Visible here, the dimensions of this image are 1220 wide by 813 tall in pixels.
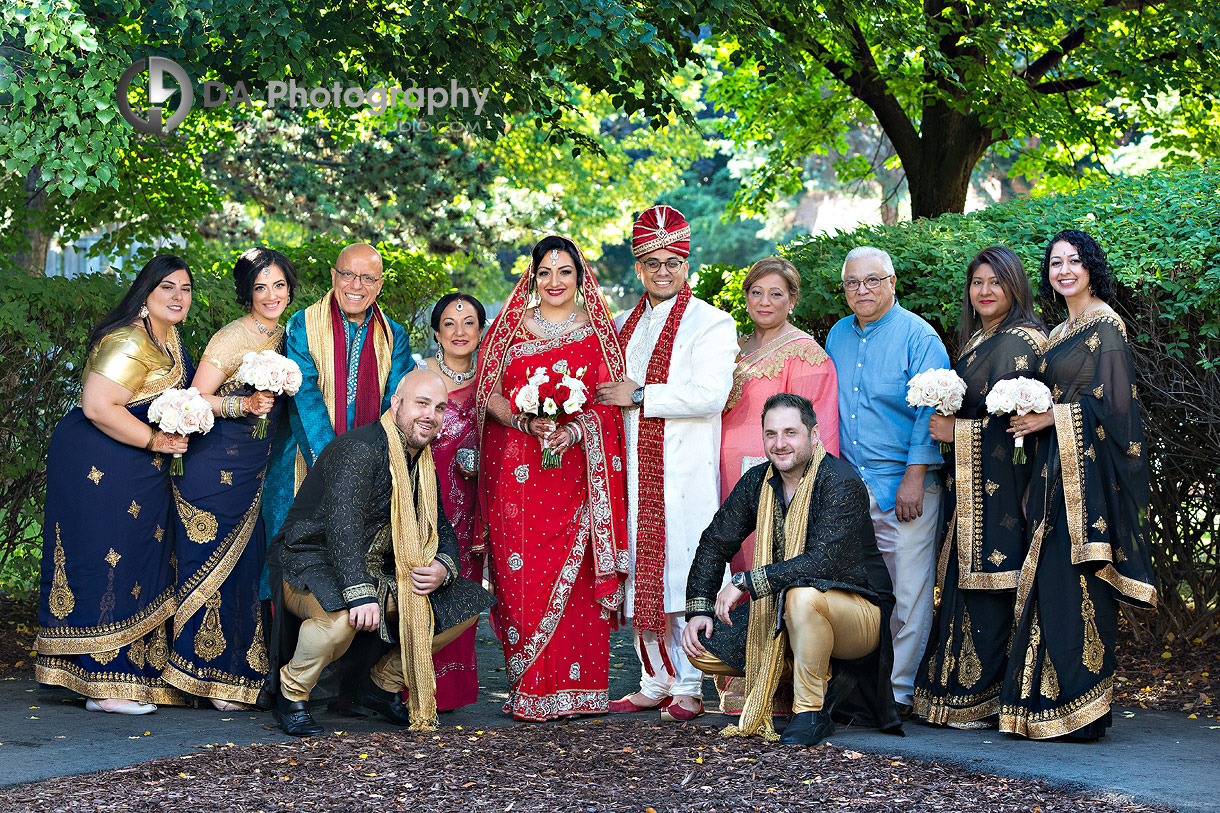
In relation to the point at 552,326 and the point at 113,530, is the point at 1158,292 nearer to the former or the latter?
the point at 552,326

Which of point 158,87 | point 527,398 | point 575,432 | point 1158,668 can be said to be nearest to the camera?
point 527,398

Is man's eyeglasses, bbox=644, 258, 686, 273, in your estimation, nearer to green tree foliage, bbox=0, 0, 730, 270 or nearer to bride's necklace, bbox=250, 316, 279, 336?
green tree foliage, bbox=0, 0, 730, 270

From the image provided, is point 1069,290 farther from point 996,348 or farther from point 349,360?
point 349,360

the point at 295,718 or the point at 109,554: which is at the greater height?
the point at 109,554

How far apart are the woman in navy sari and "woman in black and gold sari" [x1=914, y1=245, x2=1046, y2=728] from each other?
3459mm

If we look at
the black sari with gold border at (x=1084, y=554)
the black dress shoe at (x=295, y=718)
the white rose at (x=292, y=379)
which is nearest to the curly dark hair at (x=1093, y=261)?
the black sari with gold border at (x=1084, y=554)

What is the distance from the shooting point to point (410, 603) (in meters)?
5.07

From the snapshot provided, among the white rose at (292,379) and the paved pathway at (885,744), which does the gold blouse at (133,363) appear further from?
the paved pathway at (885,744)

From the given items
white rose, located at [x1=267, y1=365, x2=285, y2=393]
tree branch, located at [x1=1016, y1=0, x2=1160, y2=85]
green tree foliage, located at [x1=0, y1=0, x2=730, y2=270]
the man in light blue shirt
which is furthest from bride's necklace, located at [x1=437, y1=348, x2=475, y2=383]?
tree branch, located at [x1=1016, y1=0, x2=1160, y2=85]

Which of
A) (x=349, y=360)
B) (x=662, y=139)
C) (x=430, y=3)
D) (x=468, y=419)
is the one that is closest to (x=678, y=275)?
(x=468, y=419)

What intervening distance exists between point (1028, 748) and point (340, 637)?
2796mm

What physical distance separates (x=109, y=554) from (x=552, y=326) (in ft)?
7.38

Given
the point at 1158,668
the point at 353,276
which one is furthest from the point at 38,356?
the point at 1158,668

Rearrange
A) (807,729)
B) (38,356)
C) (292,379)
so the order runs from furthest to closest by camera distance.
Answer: (38,356) < (292,379) < (807,729)
